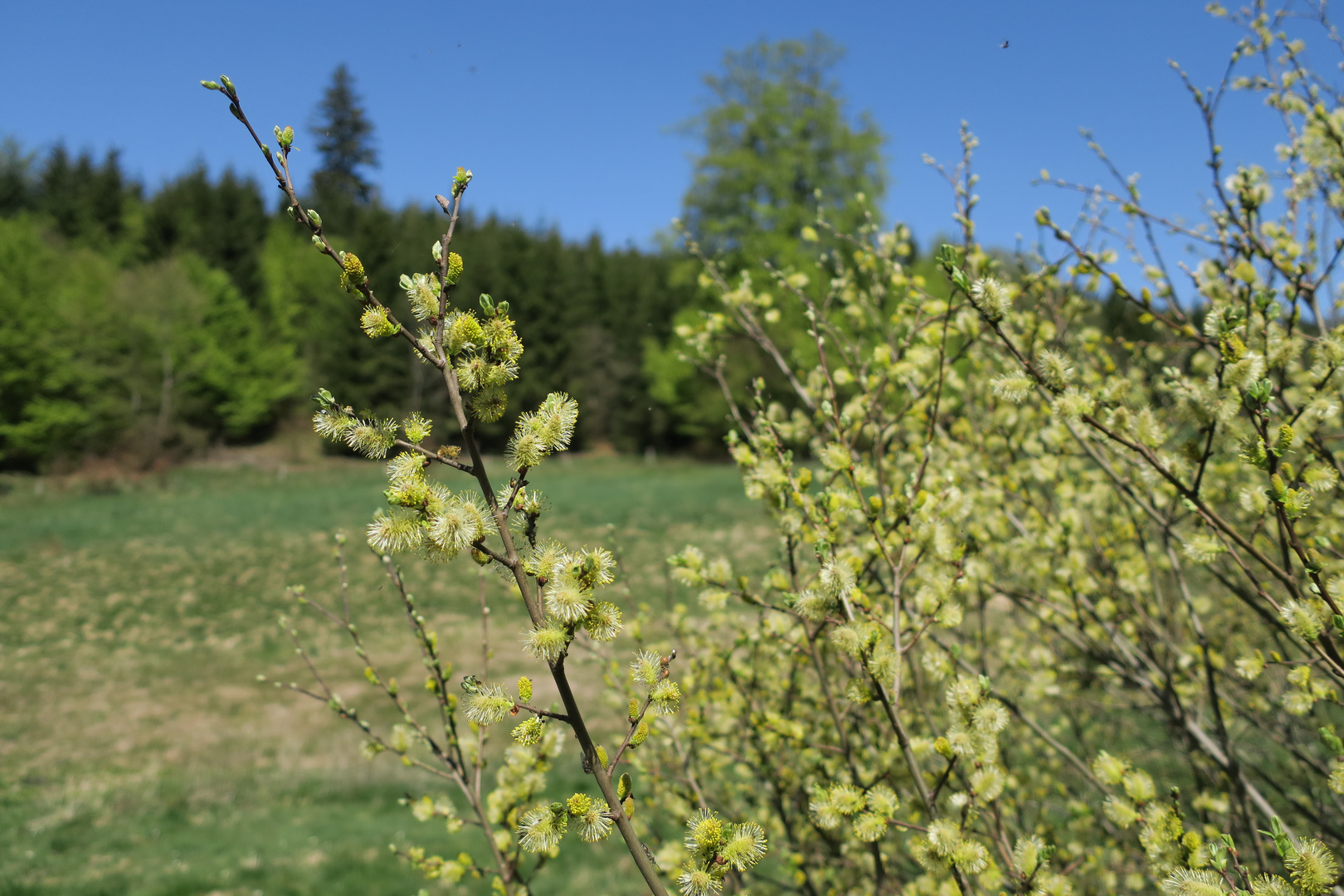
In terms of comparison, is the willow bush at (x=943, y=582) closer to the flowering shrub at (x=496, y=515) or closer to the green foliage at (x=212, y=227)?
the flowering shrub at (x=496, y=515)

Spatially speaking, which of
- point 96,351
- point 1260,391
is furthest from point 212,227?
point 1260,391

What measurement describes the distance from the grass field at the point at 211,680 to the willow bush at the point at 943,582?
0.73 m

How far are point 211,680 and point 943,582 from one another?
9.66 meters

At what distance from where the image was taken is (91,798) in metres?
5.74

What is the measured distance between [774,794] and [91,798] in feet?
20.2

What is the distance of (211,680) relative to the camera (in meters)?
8.68

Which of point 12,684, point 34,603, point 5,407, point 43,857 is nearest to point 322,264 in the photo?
point 5,407

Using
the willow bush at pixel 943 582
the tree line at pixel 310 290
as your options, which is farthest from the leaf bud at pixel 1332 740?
the tree line at pixel 310 290

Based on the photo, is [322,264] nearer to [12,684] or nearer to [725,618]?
[12,684]

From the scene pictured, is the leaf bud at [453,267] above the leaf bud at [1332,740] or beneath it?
above

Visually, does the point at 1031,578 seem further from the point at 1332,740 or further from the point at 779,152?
the point at 779,152

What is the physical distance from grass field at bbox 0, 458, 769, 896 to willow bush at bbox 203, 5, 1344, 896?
2.38 feet

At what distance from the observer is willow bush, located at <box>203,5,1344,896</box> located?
1.00 m

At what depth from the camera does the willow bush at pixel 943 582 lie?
1003 millimetres
